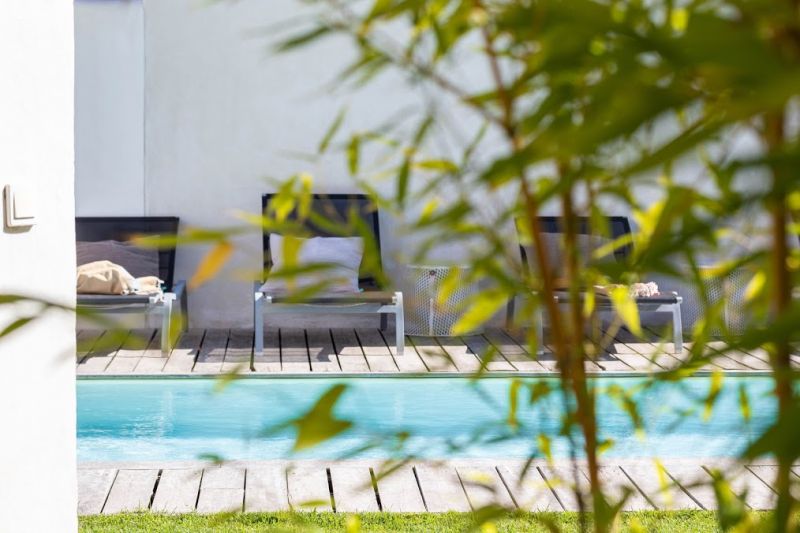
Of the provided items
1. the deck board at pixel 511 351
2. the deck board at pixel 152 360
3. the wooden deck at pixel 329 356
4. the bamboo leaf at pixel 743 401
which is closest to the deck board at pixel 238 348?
the wooden deck at pixel 329 356

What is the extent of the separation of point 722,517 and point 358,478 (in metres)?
2.77

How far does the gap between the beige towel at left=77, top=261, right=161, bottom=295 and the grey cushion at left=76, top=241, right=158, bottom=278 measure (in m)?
0.44

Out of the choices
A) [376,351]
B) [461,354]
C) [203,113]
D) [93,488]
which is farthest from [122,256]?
[93,488]

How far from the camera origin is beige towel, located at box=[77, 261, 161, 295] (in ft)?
20.6

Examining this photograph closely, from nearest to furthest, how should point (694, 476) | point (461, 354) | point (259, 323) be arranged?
point (694, 476)
point (259, 323)
point (461, 354)

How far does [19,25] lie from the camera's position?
5.71 ft

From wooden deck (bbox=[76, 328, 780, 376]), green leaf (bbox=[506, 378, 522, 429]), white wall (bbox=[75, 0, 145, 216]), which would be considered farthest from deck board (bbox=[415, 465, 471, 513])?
white wall (bbox=[75, 0, 145, 216])

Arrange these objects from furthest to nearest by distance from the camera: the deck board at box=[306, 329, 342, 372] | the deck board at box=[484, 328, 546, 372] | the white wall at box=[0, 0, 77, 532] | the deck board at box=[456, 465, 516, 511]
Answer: the deck board at box=[484, 328, 546, 372]
the deck board at box=[306, 329, 342, 372]
the deck board at box=[456, 465, 516, 511]
the white wall at box=[0, 0, 77, 532]

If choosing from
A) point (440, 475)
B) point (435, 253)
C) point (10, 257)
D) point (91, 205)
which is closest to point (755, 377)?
point (435, 253)

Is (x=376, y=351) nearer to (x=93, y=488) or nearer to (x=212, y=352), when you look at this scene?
(x=212, y=352)

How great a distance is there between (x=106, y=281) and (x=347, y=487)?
137 inches

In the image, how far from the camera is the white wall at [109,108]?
7.21 metres

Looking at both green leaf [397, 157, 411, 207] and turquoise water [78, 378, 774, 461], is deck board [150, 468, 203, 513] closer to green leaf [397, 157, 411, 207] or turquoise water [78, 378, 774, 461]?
turquoise water [78, 378, 774, 461]

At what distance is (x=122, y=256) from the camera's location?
23.0 ft
